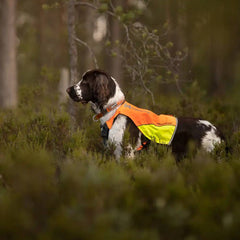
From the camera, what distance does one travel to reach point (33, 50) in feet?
74.5

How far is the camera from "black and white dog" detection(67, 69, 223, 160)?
485 cm

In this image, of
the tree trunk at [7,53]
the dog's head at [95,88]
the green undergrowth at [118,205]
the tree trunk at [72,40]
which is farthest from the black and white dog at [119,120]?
the tree trunk at [7,53]

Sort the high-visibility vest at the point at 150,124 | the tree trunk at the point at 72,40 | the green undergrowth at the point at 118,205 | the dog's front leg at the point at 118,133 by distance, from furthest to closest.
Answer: the tree trunk at the point at 72,40
the high-visibility vest at the point at 150,124
the dog's front leg at the point at 118,133
the green undergrowth at the point at 118,205

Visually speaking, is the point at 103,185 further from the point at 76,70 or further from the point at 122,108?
the point at 76,70

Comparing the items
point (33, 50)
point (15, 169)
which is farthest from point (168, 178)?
point (33, 50)

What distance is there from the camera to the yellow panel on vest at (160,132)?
486 cm

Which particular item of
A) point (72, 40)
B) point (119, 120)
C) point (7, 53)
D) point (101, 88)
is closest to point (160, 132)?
point (119, 120)

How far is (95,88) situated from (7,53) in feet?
27.9

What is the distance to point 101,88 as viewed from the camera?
4.85 metres

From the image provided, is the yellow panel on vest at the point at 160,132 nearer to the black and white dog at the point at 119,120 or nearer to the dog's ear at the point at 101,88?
the black and white dog at the point at 119,120

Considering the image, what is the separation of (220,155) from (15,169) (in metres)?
2.83

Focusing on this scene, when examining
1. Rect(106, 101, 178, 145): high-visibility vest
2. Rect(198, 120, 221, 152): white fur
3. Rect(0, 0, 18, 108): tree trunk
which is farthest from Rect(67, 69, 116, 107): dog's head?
Rect(0, 0, 18, 108): tree trunk

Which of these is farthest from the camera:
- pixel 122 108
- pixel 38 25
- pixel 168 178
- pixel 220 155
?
pixel 38 25

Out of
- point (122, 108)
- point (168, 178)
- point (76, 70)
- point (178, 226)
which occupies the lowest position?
point (178, 226)
